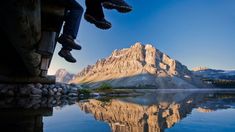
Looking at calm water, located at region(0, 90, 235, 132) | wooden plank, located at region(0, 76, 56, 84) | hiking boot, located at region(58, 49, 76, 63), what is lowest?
calm water, located at region(0, 90, 235, 132)

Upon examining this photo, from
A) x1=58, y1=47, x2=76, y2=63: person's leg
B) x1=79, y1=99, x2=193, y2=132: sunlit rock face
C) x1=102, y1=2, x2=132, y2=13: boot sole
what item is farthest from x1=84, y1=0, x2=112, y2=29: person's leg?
x1=79, y1=99, x2=193, y2=132: sunlit rock face

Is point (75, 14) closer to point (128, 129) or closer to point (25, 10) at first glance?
point (25, 10)

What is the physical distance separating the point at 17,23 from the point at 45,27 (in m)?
1.98

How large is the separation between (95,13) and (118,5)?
45 centimetres

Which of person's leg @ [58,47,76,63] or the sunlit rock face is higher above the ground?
person's leg @ [58,47,76,63]

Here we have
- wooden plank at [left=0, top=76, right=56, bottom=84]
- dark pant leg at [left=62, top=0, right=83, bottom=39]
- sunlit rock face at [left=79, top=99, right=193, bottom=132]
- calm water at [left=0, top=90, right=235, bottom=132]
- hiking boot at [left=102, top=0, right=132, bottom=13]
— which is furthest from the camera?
wooden plank at [left=0, top=76, right=56, bottom=84]

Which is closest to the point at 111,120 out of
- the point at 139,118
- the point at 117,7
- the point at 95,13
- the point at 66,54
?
the point at 139,118

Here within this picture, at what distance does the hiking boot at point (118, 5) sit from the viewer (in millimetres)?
5000

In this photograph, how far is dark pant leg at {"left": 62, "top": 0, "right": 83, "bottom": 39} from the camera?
17.2ft

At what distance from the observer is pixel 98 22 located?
5.18 metres

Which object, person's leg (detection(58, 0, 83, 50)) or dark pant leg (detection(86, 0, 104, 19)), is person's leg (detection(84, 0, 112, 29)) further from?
person's leg (detection(58, 0, 83, 50))

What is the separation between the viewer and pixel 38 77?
1903cm

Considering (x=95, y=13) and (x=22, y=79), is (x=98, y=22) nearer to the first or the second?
(x=95, y=13)

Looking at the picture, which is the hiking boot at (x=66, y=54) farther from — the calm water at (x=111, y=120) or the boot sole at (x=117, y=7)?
the calm water at (x=111, y=120)
